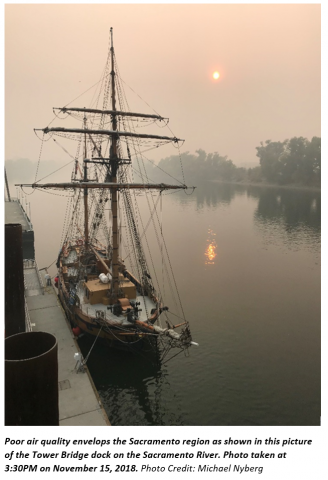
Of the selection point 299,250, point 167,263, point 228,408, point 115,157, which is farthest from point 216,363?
point 299,250

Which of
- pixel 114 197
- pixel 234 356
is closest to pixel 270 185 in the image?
pixel 114 197

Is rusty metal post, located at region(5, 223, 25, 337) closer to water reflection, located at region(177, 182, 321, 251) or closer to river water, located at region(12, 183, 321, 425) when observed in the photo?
river water, located at region(12, 183, 321, 425)

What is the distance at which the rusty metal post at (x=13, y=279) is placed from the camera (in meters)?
10.1

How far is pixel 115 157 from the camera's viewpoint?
76.8ft

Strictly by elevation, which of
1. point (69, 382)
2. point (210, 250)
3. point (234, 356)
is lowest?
point (234, 356)

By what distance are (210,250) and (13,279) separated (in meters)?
37.2

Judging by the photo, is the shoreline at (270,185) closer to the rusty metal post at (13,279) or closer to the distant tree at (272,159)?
the distant tree at (272,159)

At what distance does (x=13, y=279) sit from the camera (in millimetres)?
10461

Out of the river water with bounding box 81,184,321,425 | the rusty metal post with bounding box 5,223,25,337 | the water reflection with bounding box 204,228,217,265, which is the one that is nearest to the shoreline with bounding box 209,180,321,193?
the water reflection with bounding box 204,228,217,265

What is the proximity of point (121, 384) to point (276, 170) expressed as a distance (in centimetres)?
12927

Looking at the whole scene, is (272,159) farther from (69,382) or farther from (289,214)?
(69,382)

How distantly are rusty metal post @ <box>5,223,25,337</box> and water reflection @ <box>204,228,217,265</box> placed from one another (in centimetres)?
3076

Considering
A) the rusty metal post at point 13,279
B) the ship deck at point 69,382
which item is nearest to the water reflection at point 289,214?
the ship deck at point 69,382

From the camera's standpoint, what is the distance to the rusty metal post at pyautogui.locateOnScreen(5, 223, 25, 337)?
10125 mm
